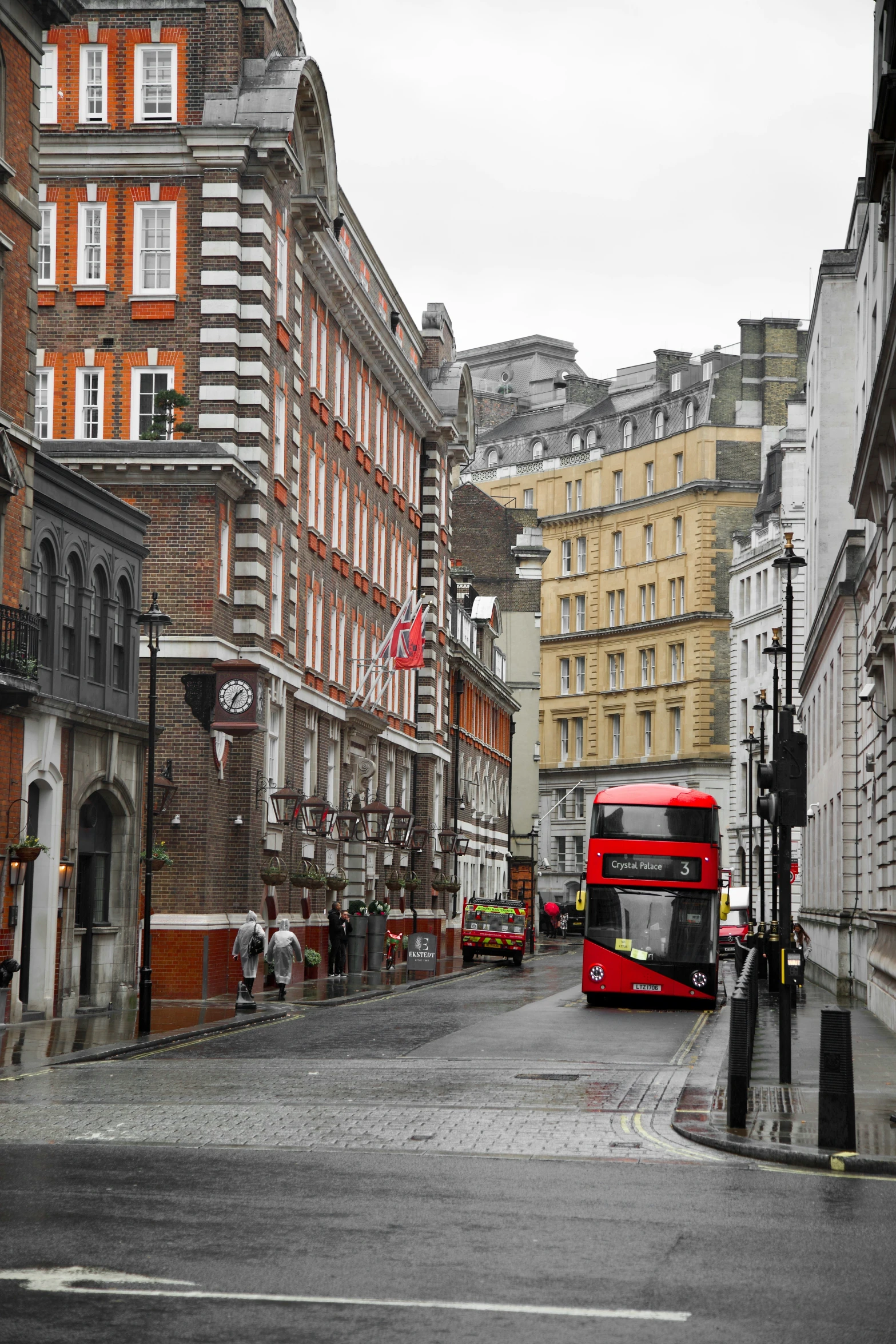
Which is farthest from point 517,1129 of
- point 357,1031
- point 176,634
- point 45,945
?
point 176,634

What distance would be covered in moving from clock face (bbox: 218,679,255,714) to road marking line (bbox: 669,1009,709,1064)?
10.7 metres

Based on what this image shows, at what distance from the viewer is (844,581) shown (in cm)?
3969

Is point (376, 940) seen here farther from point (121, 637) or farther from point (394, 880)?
point (121, 637)

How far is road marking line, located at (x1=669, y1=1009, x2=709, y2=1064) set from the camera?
2477 cm

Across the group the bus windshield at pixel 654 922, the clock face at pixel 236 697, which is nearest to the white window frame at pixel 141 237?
the clock face at pixel 236 697

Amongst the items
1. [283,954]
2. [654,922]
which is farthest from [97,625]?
[654,922]

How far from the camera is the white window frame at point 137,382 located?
1571 inches

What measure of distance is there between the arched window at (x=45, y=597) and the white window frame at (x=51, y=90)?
1458 centimetres

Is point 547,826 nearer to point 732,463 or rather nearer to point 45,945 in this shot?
point 732,463

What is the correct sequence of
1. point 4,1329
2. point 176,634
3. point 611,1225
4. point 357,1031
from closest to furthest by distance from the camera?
point 4,1329
point 611,1225
point 357,1031
point 176,634

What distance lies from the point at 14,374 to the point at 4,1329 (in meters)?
22.2

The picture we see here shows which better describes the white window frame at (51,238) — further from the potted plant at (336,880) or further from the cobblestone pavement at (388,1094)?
the cobblestone pavement at (388,1094)

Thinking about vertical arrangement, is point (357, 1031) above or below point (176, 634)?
below

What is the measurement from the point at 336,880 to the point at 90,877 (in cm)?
1529
